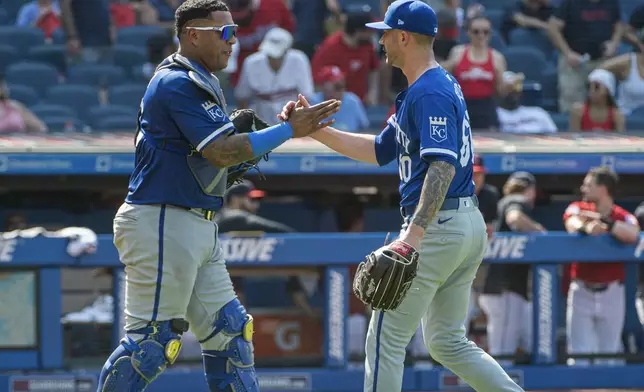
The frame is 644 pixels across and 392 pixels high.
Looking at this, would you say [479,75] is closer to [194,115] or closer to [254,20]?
[254,20]

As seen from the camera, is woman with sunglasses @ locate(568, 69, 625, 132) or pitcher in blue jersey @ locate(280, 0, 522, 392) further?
woman with sunglasses @ locate(568, 69, 625, 132)

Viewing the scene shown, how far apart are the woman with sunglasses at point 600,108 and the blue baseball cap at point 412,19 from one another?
192 inches

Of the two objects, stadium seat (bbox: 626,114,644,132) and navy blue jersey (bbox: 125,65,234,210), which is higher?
navy blue jersey (bbox: 125,65,234,210)

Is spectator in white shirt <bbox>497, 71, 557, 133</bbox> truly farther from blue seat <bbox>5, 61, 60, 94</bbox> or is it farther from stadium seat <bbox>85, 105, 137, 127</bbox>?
blue seat <bbox>5, 61, 60, 94</bbox>

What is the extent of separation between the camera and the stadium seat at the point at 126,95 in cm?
944

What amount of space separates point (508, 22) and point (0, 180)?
4.93 metres

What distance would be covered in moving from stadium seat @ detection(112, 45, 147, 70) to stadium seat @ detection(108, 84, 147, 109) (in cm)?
63

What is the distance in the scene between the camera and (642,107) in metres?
9.41

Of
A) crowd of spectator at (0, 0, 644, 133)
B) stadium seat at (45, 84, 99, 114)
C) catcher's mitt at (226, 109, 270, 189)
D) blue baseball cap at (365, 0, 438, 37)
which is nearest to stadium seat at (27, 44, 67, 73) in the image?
crowd of spectator at (0, 0, 644, 133)

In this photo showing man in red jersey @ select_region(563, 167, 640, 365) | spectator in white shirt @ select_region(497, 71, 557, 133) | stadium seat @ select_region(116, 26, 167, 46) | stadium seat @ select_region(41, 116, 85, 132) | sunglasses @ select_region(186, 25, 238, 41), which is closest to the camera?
sunglasses @ select_region(186, 25, 238, 41)

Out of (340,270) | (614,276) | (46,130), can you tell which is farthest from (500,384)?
(46,130)

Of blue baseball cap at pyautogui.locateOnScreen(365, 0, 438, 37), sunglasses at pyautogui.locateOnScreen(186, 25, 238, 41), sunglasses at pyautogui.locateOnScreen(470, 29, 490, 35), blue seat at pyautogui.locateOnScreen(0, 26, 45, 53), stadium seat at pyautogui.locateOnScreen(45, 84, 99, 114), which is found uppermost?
blue baseball cap at pyautogui.locateOnScreen(365, 0, 438, 37)

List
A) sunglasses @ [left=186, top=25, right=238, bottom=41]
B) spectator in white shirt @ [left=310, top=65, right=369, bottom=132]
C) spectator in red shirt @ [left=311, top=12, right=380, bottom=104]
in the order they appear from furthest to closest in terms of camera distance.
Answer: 1. spectator in red shirt @ [left=311, top=12, right=380, bottom=104]
2. spectator in white shirt @ [left=310, top=65, right=369, bottom=132]
3. sunglasses @ [left=186, top=25, right=238, bottom=41]

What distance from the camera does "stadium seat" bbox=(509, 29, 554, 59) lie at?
1034 cm
